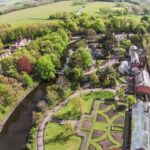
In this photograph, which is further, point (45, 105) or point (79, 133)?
point (45, 105)

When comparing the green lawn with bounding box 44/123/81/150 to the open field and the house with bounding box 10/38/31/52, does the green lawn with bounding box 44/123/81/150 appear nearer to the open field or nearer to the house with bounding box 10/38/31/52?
the house with bounding box 10/38/31/52

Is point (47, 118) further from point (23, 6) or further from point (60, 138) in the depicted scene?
point (23, 6)

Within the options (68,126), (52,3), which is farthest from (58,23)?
(68,126)

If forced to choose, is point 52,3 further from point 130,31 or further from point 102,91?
point 102,91

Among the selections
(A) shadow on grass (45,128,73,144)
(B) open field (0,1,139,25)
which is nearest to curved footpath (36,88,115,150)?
(A) shadow on grass (45,128,73,144)

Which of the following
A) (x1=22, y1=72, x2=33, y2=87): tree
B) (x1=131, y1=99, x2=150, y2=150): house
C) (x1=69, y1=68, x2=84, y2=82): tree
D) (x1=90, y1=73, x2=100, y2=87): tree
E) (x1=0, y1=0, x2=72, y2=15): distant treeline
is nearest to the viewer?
(x1=131, y1=99, x2=150, y2=150): house

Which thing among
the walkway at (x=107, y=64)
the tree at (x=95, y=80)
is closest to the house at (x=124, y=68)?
the walkway at (x=107, y=64)
